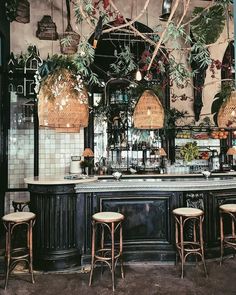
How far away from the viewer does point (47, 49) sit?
23.6ft

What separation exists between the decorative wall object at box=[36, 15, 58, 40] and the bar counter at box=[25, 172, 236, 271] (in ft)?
13.1

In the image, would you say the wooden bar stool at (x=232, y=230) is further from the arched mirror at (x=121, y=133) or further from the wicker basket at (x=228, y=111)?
the arched mirror at (x=121, y=133)

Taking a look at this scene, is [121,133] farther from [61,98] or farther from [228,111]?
[61,98]

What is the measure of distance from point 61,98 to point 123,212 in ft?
6.27

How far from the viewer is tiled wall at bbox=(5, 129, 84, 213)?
670 centimetres

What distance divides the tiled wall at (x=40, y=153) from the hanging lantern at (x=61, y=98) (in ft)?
10.3

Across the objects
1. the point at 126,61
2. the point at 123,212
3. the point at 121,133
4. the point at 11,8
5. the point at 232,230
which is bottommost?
the point at 232,230

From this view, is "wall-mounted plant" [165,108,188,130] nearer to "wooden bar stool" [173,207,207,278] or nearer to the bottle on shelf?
the bottle on shelf

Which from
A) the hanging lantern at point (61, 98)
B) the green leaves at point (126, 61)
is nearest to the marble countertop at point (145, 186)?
the hanging lantern at point (61, 98)

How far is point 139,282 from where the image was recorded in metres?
3.77

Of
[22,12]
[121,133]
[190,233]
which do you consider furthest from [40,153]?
[190,233]

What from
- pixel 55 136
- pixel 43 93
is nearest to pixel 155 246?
pixel 43 93

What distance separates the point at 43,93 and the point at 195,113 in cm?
522

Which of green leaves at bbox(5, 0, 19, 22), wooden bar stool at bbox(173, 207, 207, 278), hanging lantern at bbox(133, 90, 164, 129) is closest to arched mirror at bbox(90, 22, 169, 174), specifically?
green leaves at bbox(5, 0, 19, 22)
